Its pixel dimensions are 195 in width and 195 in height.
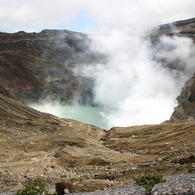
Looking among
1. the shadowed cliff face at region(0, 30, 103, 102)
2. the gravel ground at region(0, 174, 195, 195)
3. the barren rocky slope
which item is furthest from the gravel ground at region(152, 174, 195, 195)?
the shadowed cliff face at region(0, 30, 103, 102)

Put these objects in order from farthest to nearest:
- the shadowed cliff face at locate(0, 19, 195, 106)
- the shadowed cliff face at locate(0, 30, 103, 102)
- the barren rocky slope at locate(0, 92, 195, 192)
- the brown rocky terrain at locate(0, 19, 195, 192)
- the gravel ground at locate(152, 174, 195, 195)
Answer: the shadowed cliff face at locate(0, 19, 195, 106) → the shadowed cliff face at locate(0, 30, 103, 102) → the brown rocky terrain at locate(0, 19, 195, 192) → the barren rocky slope at locate(0, 92, 195, 192) → the gravel ground at locate(152, 174, 195, 195)

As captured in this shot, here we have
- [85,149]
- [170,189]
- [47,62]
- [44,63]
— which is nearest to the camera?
[170,189]

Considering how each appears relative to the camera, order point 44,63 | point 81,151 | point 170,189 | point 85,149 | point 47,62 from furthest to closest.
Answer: point 47,62
point 44,63
point 85,149
point 81,151
point 170,189

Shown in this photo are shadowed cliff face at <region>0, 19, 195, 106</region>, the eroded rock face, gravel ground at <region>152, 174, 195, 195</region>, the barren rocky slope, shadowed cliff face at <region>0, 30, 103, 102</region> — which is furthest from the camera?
shadowed cliff face at <region>0, 19, 195, 106</region>

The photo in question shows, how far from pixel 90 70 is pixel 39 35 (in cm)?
1495

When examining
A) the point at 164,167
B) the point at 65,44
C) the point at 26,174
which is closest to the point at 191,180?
the point at 164,167

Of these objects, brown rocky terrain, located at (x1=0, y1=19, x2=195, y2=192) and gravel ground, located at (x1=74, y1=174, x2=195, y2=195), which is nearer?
gravel ground, located at (x1=74, y1=174, x2=195, y2=195)

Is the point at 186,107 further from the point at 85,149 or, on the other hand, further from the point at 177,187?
the point at 177,187

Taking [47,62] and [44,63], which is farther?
[47,62]

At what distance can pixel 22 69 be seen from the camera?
60.8 meters

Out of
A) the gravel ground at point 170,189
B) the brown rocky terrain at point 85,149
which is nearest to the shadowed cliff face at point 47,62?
the brown rocky terrain at point 85,149

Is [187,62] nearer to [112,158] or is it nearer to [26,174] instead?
[112,158]

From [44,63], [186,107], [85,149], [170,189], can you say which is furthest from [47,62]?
[170,189]

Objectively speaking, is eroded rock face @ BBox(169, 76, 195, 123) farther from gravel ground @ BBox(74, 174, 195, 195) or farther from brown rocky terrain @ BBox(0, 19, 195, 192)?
gravel ground @ BBox(74, 174, 195, 195)
